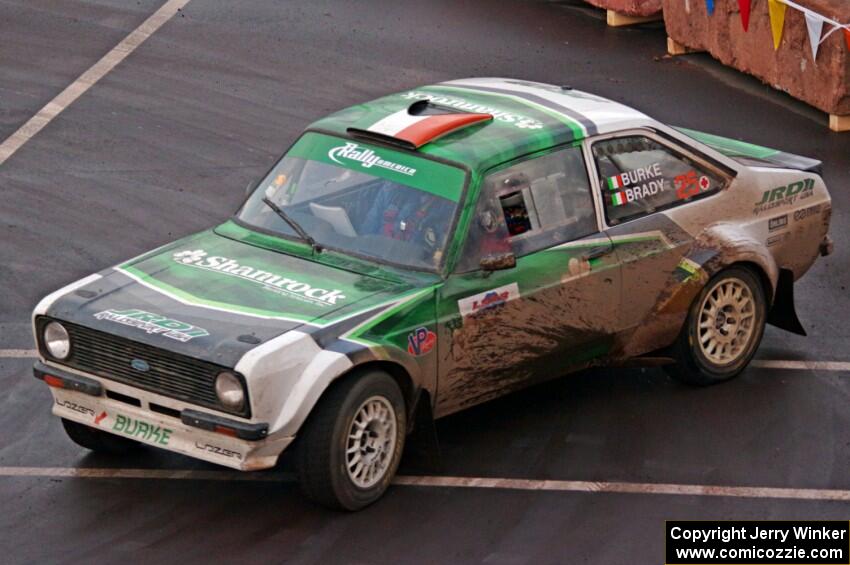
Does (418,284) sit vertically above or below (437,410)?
above

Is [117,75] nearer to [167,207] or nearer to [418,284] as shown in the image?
[167,207]

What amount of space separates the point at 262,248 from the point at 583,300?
5.78ft

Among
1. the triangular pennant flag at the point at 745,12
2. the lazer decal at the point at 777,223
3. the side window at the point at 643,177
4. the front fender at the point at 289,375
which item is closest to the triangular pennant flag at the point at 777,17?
the triangular pennant flag at the point at 745,12

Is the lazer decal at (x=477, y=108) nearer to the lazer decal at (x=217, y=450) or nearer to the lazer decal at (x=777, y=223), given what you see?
the lazer decal at (x=777, y=223)

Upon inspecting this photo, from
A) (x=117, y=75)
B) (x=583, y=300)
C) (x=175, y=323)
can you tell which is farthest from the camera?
(x=117, y=75)

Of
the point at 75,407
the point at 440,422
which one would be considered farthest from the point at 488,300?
the point at 75,407

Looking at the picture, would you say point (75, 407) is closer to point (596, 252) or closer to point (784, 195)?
point (596, 252)

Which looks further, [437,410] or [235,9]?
[235,9]

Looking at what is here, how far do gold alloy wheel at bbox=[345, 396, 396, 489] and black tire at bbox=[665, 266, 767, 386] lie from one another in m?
2.22

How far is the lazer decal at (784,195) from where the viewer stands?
9289 mm

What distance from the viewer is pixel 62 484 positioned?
7.82 metres

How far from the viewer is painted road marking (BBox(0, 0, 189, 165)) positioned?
13.5 metres

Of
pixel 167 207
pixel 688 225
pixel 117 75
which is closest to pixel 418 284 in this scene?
pixel 688 225

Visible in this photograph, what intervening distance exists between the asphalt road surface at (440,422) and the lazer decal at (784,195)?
3.35 ft
